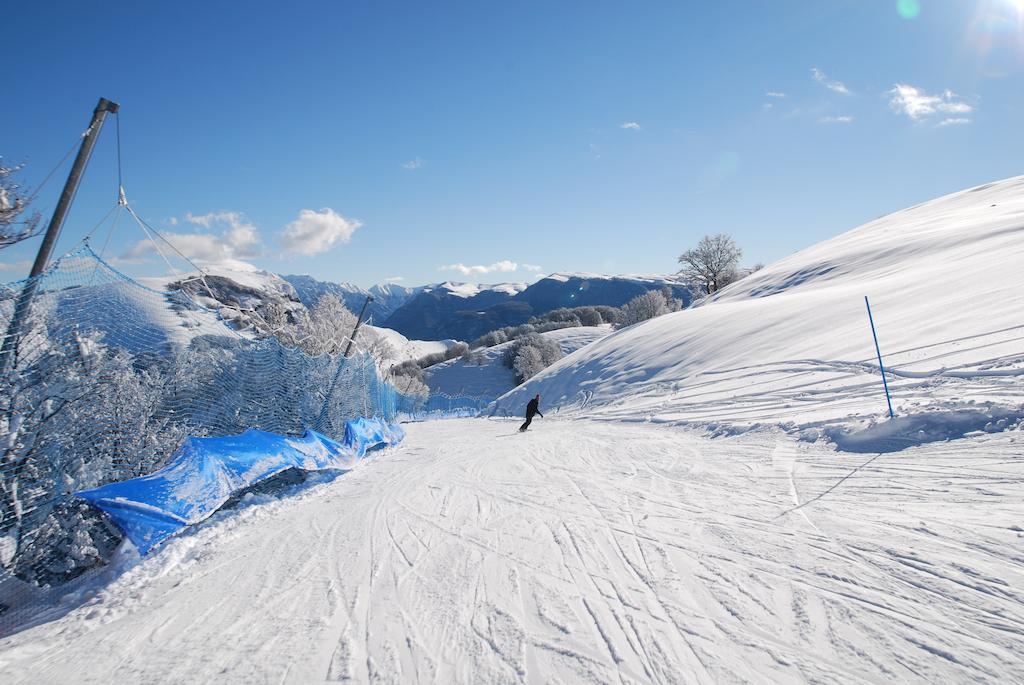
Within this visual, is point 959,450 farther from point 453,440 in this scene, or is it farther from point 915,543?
point 453,440

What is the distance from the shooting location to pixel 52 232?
611 cm

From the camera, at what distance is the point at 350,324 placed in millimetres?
42688

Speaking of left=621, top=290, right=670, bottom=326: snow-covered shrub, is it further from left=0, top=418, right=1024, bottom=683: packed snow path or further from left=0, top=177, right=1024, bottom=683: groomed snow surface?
left=0, top=418, right=1024, bottom=683: packed snow path

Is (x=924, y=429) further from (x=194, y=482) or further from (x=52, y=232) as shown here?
(x=52, y=232)

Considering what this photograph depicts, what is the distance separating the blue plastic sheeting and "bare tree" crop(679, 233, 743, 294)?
5412cm

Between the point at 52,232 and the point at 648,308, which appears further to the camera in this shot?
the point at 648,308

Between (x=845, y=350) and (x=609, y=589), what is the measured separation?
11359 millimetres

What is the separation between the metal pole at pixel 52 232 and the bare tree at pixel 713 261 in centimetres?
5561

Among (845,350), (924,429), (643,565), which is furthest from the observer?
(845,350)

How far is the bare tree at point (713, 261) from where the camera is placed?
5342 centimetres

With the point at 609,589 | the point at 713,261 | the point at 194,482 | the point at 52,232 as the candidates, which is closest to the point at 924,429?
the point at 609,589

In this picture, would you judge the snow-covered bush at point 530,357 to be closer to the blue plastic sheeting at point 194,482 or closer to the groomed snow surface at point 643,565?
the groomed snow surface at point 643,565

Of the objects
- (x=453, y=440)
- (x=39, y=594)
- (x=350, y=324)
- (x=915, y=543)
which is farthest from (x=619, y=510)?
(x=350, y=324)

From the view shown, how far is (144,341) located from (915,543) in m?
10.1
